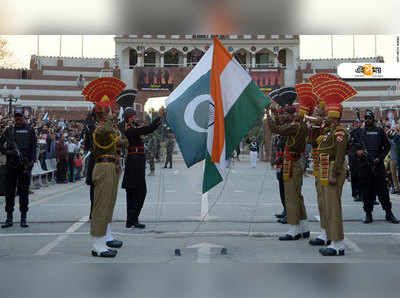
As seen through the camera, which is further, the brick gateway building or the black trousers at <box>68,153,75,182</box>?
the brick gateway building

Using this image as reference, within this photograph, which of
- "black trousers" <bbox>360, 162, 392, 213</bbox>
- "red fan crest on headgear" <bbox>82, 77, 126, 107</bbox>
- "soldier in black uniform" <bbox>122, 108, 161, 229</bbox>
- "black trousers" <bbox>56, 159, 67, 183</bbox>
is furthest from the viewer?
"black trousers" <bbox>56, 159, 67, 183</bbox>

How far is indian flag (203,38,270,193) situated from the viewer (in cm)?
792

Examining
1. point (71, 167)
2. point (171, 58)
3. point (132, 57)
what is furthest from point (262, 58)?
point (71, 167)

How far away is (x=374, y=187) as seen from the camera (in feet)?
36.1

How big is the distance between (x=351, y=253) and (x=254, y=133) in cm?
4046

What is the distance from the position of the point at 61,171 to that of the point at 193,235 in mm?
13485

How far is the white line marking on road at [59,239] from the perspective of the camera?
7.57 meters

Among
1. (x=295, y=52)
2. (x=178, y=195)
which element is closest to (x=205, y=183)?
(x=178, y=195)

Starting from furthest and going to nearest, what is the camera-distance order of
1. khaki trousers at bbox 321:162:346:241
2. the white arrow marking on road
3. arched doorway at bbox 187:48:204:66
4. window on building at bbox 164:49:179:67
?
window on building at bbox 164:49:179:67, arched doorway at bbox 187:48:204:66, khaki trousers at bbox 321:162:346:241, the white arrow marking on road

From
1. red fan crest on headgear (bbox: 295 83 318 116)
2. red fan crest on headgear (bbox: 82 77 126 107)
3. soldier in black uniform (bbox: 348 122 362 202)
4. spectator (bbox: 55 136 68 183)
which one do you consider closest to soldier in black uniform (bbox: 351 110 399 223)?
red fan crest on headgear (bbox: 295 83 318 116)

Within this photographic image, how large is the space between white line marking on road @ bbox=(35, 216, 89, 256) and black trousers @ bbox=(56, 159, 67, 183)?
35.0 feet

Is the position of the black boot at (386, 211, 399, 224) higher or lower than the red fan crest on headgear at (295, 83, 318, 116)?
lower

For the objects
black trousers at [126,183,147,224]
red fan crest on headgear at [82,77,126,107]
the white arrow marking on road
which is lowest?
the white arrow marking on road

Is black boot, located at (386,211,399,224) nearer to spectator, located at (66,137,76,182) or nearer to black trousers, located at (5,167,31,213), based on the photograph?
black trousers, located at (5,167,31,213)
